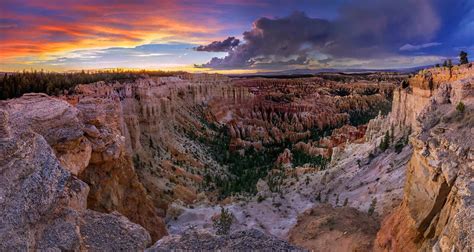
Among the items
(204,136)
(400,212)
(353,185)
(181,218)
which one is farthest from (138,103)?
(400,212)

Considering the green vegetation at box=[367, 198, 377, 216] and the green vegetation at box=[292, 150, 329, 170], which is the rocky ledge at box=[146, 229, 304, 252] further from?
the green vegetation at box=[292, 150, 329, 170]

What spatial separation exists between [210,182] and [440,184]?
23.5 m

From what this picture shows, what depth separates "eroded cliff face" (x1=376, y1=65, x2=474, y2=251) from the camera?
653cm

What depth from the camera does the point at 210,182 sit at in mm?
30562

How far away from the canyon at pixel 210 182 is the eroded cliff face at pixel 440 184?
0.03 m

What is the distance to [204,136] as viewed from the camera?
4575 centimetres

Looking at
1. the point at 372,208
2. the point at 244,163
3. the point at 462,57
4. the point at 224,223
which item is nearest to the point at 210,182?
the point at 244,163

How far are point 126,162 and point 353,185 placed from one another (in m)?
12.3

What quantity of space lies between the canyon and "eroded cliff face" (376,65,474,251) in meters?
0.03

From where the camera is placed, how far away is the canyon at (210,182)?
21.4ft

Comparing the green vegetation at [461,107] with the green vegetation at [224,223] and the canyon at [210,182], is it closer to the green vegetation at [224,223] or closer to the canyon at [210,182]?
the canyon at [210,182]

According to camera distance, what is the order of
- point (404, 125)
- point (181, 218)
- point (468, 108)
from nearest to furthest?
point (468, 108)
point (181, 218)
point (404, 125)

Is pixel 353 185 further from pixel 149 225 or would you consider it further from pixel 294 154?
pixel 294 154

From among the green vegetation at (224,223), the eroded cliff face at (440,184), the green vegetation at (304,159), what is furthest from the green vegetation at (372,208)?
the green vegetation at (304,159)
